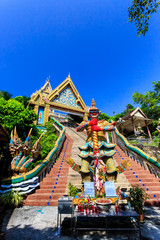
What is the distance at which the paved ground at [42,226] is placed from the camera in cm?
312

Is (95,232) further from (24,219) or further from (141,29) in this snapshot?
(141,29)

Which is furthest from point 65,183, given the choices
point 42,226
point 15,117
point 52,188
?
point 15,117

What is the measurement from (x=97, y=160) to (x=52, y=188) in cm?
297

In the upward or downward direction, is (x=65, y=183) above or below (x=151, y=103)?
below

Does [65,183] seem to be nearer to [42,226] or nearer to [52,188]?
[52,188]

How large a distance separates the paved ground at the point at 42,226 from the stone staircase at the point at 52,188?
49 cm

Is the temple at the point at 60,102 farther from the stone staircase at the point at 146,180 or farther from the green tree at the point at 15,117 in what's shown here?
the stone staircase at the point at 146,180

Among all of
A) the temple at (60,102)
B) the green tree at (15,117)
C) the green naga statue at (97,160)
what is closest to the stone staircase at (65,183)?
the green naga statue at (97,160)

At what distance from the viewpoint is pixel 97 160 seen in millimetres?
4855

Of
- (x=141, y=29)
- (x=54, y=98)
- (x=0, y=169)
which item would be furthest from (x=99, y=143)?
(x=54, y=98)

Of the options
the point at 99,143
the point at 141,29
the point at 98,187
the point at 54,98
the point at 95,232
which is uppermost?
the point at 54,98

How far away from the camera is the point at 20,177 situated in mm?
5562

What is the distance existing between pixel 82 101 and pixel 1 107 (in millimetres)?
13884

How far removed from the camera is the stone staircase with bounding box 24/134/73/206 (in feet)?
17.4
